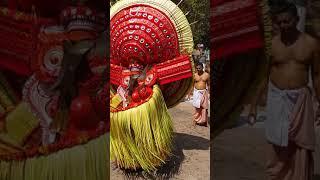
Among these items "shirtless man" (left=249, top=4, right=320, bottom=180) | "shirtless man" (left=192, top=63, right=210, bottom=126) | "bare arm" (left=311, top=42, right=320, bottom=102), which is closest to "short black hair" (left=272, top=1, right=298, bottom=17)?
"shirtless man" (left=249, top=4, right=320, bottom=180)

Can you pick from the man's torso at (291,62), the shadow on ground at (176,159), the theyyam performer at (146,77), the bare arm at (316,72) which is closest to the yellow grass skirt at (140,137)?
the theyyam performer at (146,77)

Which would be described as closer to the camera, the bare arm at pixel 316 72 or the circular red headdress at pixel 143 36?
the bare arm at pixel 316 72

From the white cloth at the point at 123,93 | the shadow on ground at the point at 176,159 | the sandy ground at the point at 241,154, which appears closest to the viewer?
the sandy ground at the point at 241,154

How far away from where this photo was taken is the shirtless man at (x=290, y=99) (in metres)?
2.65

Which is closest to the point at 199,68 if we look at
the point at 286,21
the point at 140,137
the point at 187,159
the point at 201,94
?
the point at 201,94

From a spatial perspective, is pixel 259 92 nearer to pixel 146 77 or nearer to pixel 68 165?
pixel 68 165

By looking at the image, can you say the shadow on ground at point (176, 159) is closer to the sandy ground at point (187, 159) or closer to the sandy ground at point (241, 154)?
the sandy ground at point (187, 159)

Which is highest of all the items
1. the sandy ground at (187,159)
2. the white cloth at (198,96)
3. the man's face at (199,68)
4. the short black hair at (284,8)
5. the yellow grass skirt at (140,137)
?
the short black hair at (284,8)

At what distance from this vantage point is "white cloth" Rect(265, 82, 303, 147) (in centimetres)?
270

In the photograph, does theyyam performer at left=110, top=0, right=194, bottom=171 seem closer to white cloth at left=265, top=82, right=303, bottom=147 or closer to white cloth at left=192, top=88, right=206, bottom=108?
white cloth at left=192, top=88, right=206, bottom=108

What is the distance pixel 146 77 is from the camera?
6000 millimetres

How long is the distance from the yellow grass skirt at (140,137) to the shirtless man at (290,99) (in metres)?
2.82

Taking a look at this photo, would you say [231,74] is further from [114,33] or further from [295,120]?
[114,33]

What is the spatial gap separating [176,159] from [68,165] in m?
3.63
